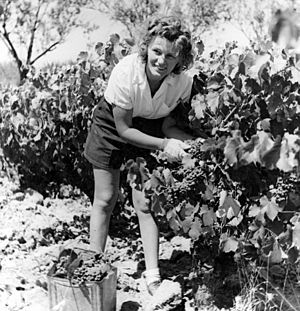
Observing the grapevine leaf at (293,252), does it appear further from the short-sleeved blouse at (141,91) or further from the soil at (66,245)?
the short-sleeved blouse at (141,91)

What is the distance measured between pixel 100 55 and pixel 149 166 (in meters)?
1.10

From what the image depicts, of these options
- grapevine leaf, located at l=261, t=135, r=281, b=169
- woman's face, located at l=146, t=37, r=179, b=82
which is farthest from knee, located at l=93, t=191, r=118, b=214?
grapevine leaf, located at l=261, t=135, r=281, b=169

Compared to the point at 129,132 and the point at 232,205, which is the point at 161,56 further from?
the point at 232,205

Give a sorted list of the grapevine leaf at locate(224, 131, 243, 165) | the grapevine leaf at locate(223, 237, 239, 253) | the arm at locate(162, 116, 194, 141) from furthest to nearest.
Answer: the arm at locate(162, 116, 194, 141), the grapevine leaf at locate(223, 237, 239, 253), the grapevine leaf at locate(224, 131, 243, 165)

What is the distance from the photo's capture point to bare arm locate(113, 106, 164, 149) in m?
3.01

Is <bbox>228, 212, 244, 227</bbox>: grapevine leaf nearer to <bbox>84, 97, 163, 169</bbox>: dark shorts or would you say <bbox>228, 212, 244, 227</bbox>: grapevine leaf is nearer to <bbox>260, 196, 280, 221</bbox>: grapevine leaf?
<bbox>260, 196, 280, 221</bbox>: grapevine leaf

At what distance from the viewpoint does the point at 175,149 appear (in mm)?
2846

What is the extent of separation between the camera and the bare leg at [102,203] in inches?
134

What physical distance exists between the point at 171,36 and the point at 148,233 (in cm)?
93

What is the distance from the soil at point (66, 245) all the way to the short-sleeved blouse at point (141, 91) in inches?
29.7

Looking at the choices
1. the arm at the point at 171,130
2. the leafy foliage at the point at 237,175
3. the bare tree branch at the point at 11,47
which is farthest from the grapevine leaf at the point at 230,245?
the bare tree branch at the point at 11,47

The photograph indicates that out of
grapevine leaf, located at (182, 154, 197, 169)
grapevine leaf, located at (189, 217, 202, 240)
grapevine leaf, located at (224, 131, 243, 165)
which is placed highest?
grapevine leaf, located at (224, 131, 243, 165)

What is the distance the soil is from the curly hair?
969 mm

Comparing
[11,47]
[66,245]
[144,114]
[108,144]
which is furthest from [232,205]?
[11,47]
